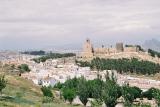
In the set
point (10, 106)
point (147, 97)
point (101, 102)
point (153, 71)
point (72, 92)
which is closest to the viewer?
point (10, 106)

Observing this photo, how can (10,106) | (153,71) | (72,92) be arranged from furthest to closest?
(153,71)
(72,92)
(10,106)

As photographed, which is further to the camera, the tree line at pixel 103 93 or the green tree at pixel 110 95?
the tree line at pixel 103 93

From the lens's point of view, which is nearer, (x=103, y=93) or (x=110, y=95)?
(x=103, y=93)

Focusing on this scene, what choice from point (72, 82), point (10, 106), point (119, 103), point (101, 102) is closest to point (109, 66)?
point (72, 82)

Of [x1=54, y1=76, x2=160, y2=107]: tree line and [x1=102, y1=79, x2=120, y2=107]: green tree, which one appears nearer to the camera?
[x1=102, y1=79, x2=120, y2=107]: green tree

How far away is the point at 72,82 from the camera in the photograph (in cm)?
12062

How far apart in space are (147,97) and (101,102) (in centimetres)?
3575

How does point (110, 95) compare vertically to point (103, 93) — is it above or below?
below

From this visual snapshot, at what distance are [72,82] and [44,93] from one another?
34896mm

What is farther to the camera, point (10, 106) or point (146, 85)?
point (146, 85)

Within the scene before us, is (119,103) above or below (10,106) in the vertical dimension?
below

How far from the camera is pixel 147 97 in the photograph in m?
118

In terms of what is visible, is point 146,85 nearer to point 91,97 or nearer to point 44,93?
point 91,97

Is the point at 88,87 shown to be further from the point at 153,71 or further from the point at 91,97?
the point at 153,71
